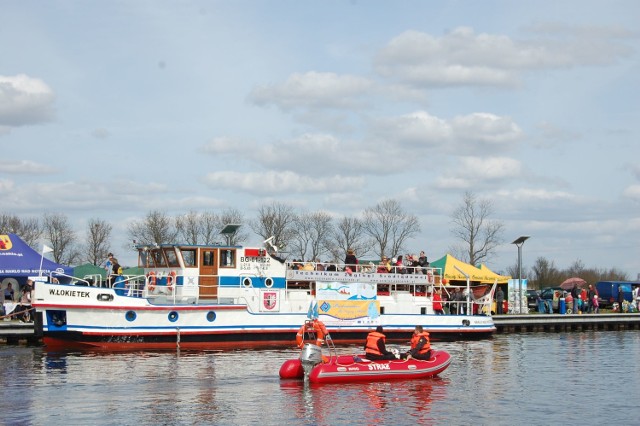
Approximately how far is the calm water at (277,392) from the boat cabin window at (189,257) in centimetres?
444

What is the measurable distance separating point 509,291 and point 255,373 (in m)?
30.5

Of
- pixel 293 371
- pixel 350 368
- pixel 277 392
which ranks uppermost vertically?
pixel 350 368

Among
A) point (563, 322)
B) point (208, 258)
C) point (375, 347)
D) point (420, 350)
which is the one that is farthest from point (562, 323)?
point (375, 347)

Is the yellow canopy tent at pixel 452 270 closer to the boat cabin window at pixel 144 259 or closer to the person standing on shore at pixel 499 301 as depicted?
the person standing on shore at pixel 499 301

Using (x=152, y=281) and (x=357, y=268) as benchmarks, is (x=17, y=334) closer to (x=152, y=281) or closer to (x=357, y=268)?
(x=152, y=281)

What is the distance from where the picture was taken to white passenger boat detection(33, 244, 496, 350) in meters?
33.3

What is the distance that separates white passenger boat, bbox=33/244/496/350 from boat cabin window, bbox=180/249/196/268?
0.14 ft

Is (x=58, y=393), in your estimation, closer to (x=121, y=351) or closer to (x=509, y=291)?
(x=121, y=351)

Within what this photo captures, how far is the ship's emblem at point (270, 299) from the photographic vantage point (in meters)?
36.3

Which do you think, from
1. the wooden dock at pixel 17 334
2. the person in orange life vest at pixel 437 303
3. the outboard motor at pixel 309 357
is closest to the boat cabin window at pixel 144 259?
the wooden dock at pixel 17 334

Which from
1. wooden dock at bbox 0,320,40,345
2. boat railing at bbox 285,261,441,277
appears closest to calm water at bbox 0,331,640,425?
wooden dock at bbox 0,320,40,345

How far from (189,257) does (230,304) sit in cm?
274

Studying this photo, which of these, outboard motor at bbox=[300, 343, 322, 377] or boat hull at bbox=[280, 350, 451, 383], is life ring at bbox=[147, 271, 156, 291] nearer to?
boat hull at bbox=[280, 350, 451, 383]

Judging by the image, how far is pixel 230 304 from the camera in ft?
116
